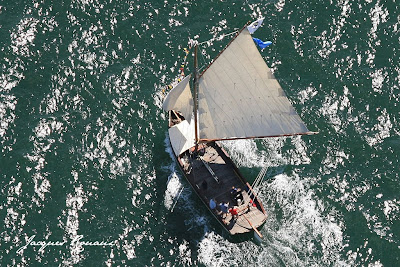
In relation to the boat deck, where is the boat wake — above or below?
below

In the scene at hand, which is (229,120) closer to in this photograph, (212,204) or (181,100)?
(181,100)

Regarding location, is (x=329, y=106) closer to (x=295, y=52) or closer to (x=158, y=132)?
(x=295, y=52)

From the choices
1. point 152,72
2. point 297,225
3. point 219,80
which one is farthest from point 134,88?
point 297,225

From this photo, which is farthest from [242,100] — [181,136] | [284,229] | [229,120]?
[284,229]

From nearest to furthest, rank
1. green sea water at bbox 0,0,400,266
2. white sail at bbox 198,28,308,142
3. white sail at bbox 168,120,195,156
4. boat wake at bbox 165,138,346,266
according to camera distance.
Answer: white sail at bbox 198,28,308,142 → boat wake at bbox 165,138,346,266 → green sea water at bbox 0,0,400,266 → white sail at bbox 168,120,195,156

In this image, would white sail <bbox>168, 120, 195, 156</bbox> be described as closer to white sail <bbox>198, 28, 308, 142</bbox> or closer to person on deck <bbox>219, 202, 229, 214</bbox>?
white sail <bbox>198, 28, 308, 142</bbox>

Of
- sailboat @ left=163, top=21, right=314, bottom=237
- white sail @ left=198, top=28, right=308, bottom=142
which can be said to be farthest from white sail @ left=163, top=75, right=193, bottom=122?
white sail @ left=198, top=28, right=308, bottom=142
